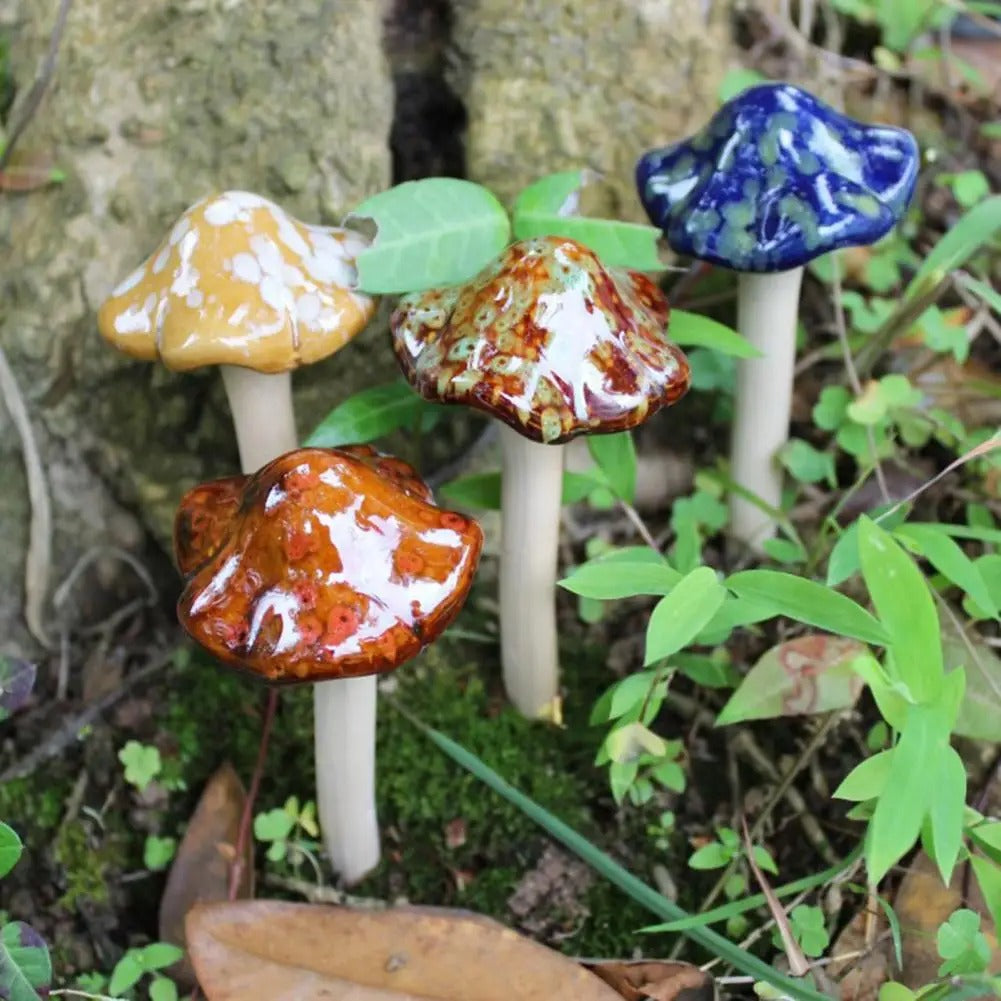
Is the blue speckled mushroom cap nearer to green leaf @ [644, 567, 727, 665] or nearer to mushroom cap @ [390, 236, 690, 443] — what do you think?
mushroom cap @ [390, 236, 690, 443]

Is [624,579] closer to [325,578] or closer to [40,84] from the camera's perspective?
[325,578]

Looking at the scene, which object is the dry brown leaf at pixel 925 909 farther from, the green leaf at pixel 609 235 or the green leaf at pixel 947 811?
the green leaf at pixel 609 235

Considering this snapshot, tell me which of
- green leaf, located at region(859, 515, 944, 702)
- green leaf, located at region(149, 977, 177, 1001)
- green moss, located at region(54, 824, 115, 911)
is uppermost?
green leaf, located at region(859, 515, 944, 702)

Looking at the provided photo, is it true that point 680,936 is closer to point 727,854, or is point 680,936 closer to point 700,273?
Result: point 727,854

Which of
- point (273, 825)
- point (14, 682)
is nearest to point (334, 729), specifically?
point (273, 825)

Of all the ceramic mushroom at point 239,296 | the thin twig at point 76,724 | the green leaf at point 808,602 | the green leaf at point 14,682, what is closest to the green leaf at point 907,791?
the green leaf at point 808,602

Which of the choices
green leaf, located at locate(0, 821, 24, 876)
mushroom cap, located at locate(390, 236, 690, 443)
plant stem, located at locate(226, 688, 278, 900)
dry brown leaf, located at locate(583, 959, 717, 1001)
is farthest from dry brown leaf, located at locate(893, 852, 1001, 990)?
green leaf, located at locate(0, 821, 24, 876)

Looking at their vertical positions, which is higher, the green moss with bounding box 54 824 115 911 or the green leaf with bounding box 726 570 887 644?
the green leaf with bounding box 726 570 887 644
